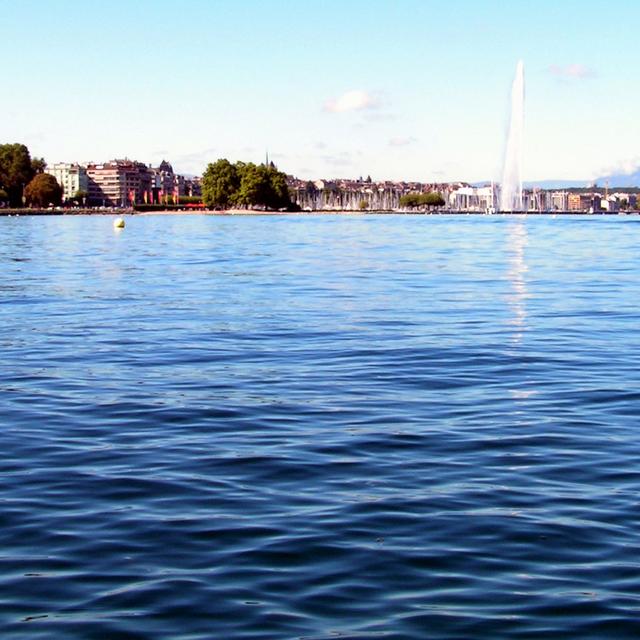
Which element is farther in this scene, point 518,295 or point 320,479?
point 518,295

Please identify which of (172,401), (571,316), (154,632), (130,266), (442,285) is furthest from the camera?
(130,266)

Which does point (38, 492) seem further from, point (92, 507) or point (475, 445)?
point (475, 445)

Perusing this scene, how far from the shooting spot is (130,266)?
1624 inches

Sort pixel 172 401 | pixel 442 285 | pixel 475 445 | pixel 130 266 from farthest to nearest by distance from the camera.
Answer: pixel 130 266, pixel 442 285, pixel 172 401, pixel 475 445

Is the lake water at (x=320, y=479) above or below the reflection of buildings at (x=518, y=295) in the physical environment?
below

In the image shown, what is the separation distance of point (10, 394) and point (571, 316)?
12.3m

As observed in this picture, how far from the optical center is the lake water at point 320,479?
20.5 ft

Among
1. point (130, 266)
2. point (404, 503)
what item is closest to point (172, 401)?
point (404, 503)

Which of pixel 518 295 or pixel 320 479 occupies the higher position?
pixel 518 295

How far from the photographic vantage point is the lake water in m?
6.24

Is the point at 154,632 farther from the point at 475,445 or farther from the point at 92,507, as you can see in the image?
the point at 475,445

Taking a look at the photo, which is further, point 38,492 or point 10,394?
point 10,394

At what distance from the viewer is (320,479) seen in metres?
8.97

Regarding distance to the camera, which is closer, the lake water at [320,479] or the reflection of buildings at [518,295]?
the lake water at [320,479]
